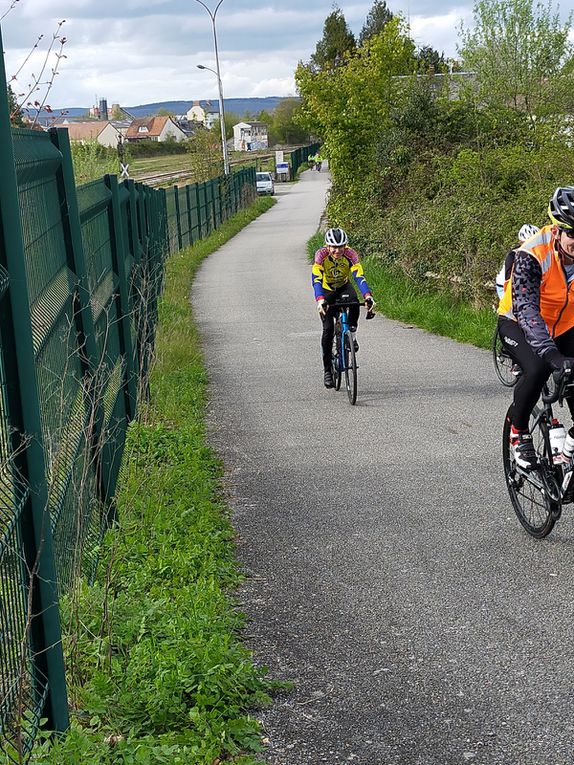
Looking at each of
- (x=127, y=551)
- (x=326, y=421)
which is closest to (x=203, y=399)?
(x=326, y=421)

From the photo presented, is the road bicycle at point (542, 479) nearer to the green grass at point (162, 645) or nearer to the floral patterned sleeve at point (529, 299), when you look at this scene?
the floral patterned sleeve at point (529, 299)

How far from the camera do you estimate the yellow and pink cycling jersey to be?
11.5 m

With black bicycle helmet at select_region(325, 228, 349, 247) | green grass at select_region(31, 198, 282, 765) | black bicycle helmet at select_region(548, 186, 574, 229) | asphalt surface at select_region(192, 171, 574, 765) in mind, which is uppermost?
black bicycle helmet at select_region(548, 186, 574, 229)

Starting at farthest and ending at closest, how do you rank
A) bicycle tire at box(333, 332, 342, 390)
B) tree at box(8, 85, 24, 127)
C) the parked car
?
the parked car < bicycle tire at box(333, 332, 342, 390) < tree at box(8, 85, 24, 127)

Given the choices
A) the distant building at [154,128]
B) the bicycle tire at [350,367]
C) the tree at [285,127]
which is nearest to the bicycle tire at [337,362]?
the bicycle tire at [350,367]

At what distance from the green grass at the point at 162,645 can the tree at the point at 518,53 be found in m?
29.1

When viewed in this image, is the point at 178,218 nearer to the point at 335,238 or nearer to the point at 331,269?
the point at 331,269

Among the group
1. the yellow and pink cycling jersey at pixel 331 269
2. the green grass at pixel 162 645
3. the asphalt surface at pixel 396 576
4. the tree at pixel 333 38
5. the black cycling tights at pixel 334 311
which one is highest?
the tree at pixel 333 38

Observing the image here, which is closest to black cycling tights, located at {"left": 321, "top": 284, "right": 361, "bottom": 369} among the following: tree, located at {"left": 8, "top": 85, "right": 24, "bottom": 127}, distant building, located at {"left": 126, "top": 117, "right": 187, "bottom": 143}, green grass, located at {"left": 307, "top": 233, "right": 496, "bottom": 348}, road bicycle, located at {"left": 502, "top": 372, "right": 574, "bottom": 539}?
green grass, located at {"left": 307, "top": 233, "right": 496, "bottom": 348}

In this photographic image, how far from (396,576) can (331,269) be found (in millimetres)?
5890

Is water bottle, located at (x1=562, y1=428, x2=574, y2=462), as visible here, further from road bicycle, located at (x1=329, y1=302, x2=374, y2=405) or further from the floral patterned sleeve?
road bicycle, located at (x1=329, y1=302, x2=374, y2=405)

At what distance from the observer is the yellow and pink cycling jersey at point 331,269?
1150 cm

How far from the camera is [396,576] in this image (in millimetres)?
6145

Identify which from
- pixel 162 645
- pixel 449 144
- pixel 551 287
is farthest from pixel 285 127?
pixel 162 645
